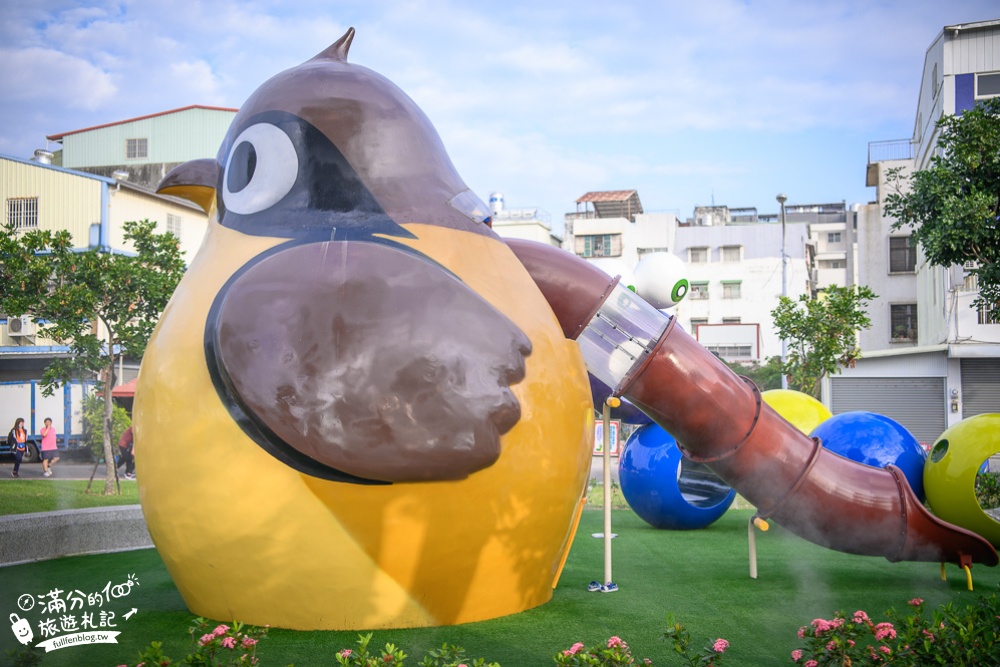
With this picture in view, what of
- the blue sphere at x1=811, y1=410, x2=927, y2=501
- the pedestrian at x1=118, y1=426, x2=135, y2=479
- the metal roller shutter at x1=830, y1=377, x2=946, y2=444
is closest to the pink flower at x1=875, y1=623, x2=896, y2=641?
the blue sphere at x1=811, y1=410, x2=927, y2=501

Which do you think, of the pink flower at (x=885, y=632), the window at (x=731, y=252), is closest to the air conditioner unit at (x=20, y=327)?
the pink flower at (x=885, y=632)

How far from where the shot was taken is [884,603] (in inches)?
305

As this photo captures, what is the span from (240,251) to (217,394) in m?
1.13

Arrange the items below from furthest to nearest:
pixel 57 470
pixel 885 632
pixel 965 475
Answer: pixel 57 470, pixel 965 475, pixel 885 632

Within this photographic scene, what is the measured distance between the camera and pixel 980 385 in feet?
78.8

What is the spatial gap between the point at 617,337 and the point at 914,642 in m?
3.39

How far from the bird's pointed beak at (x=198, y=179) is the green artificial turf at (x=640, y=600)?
3.30 metres

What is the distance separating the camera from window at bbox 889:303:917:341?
119 feet

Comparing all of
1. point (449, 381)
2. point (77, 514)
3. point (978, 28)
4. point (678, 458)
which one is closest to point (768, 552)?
point (678, 458)

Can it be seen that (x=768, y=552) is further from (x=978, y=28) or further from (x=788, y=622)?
(x=978, y=28)

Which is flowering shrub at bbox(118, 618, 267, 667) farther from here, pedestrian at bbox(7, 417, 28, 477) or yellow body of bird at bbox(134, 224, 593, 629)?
pedestrian at bbox(7, 417, 28, 477)

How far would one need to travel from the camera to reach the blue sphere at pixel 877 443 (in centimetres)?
1066

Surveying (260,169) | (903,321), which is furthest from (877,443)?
(903,321)

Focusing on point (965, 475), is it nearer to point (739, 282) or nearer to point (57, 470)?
point (57, 470)
